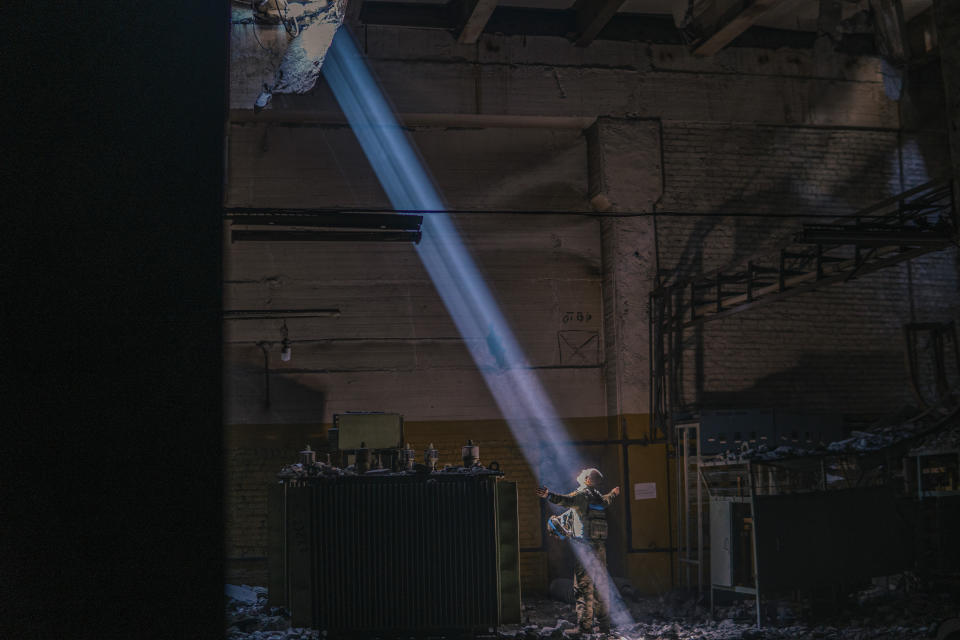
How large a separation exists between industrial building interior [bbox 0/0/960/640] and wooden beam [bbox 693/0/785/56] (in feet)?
0.21

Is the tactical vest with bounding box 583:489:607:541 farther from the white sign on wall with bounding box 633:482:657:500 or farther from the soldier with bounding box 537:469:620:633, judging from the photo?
the white sign on wall with bounding box 633:482:657:500

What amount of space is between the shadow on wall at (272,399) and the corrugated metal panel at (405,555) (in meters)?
4.81

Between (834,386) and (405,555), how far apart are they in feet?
28.3

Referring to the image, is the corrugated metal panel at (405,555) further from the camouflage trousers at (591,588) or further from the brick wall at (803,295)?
the brick wall at (803,295)

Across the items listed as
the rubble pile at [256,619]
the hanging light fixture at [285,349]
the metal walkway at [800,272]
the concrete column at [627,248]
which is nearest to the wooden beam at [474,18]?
the concrete column at [627,248]

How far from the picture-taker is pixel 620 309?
13.1m

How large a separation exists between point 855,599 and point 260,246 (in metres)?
9.12

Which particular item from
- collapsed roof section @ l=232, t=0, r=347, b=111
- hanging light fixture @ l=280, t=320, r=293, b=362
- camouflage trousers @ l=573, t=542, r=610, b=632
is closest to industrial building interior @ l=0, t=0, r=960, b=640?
hanging light fixture @ l=280, t=320, r=293, b=362

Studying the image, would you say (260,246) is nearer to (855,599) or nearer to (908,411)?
(855,599)

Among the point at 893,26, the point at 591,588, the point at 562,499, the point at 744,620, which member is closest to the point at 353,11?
the point at 893,26

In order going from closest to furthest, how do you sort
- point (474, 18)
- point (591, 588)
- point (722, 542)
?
point (591, 588)
point (722, 542)
point (474, 18)

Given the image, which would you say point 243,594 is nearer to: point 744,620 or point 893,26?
point 744,620

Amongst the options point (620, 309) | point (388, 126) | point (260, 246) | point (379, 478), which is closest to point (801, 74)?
point (620, 309)

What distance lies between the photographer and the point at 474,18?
1234cm
